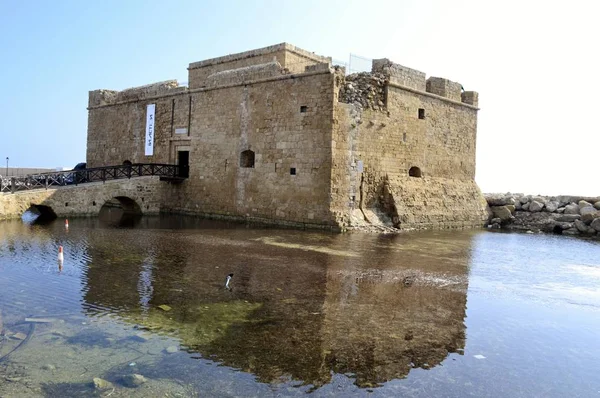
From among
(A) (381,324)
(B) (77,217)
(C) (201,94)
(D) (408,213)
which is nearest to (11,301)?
(A) (381,324)

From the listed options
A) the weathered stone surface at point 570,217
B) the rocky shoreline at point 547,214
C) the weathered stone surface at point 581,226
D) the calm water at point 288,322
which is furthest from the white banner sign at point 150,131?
the weathered stone surface at point 581,226

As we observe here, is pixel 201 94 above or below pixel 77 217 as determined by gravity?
above

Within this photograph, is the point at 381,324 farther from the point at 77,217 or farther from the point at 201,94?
the point at 201,94

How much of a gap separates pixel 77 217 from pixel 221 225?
495 cm

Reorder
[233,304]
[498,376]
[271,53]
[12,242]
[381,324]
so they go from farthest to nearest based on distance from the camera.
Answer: [271,53] → [12,242] → [233,304] → [381,324] → [498,376]

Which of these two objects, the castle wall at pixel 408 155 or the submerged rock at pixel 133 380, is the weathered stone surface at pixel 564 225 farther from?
the submerged rock at pixel 133 380

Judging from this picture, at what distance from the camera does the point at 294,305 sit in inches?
259

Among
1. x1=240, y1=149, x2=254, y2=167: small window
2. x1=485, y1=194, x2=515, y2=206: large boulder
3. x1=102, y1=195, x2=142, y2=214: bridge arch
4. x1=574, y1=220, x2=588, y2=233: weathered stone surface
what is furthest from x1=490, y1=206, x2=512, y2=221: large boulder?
x1=102, y1=195, x2=142, y2=214: bridge arch

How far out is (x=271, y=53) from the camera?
59.7 feet

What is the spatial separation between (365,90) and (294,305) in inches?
438

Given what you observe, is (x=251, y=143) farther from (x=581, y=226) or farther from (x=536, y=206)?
(x=581, y=226)

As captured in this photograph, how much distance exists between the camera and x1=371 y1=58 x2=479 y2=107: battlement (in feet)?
54.9

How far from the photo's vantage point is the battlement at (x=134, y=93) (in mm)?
20719

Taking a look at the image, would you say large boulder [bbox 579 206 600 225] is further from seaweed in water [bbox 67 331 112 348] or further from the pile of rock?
seaweed in water [bbox 67 331 112 348]
